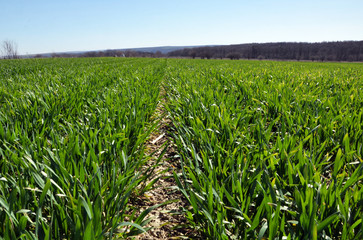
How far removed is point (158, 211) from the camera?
1.70 meters

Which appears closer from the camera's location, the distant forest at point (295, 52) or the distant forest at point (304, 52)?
the distant forest at point (304, 52)

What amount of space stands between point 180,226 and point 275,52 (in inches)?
5380

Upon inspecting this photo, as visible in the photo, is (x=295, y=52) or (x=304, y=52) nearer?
(x=304, y=52)

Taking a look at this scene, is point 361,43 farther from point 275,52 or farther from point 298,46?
point 275,52

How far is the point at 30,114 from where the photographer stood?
267 cm

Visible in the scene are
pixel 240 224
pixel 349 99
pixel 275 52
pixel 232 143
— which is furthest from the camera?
pixel 275 52

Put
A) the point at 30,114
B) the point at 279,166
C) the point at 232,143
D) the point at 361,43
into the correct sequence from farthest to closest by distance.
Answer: the point at 361,43 → the point at 30,114 → the point at 232,143 → the point at 279,166

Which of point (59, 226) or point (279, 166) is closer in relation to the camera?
point (59, 226)

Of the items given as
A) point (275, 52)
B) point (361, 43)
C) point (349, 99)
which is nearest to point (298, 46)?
point (275, 52)

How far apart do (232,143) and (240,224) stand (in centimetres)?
81

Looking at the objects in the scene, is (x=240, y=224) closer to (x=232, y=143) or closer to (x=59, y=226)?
(x=232, y=143)

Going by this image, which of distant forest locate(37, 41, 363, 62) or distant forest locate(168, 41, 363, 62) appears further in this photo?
distant forest locate(37, 41, 363, 62)

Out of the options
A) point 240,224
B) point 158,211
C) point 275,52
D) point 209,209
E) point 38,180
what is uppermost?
point 275,52

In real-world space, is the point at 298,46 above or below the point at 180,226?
above
